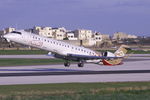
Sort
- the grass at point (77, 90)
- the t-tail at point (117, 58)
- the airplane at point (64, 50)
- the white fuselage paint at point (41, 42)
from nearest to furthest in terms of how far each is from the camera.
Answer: the grass at point (77, 90), the white fuselage paint at point (41, 42), the airplane at point (64, 50), the t-tail at point (117, 58)

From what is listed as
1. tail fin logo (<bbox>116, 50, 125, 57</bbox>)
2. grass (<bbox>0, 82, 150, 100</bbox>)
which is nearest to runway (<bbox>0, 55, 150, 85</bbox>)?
grass (<bbox>0, 82, 150, 100</bbox>)

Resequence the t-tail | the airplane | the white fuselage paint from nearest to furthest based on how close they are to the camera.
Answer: the white fuselage paint < the airplane < the t-tail

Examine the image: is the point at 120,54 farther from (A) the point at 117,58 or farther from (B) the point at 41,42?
(B) the point at 41,42

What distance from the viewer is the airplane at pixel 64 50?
165ft

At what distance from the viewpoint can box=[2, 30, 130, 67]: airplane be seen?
1983 inches

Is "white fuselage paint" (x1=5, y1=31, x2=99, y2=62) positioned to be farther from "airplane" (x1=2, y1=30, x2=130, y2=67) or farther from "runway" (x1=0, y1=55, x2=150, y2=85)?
"runway" (x1=0, y1=55, x2=150, y2=85)

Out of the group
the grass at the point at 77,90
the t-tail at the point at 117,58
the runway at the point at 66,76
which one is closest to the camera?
the grass at the point at 77,90

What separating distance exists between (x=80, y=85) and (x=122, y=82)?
391 cm

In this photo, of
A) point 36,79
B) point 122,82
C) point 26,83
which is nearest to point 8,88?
point 26,83

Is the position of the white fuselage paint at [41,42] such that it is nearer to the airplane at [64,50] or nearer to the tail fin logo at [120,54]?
the airplane at [64,50]

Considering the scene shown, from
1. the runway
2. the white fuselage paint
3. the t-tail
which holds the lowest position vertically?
the runway

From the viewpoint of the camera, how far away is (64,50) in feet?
173

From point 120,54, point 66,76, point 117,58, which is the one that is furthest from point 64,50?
point 66,76

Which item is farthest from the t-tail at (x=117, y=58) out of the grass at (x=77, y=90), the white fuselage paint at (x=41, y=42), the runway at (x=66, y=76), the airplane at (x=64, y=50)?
the grass at (x=77, y=90)
